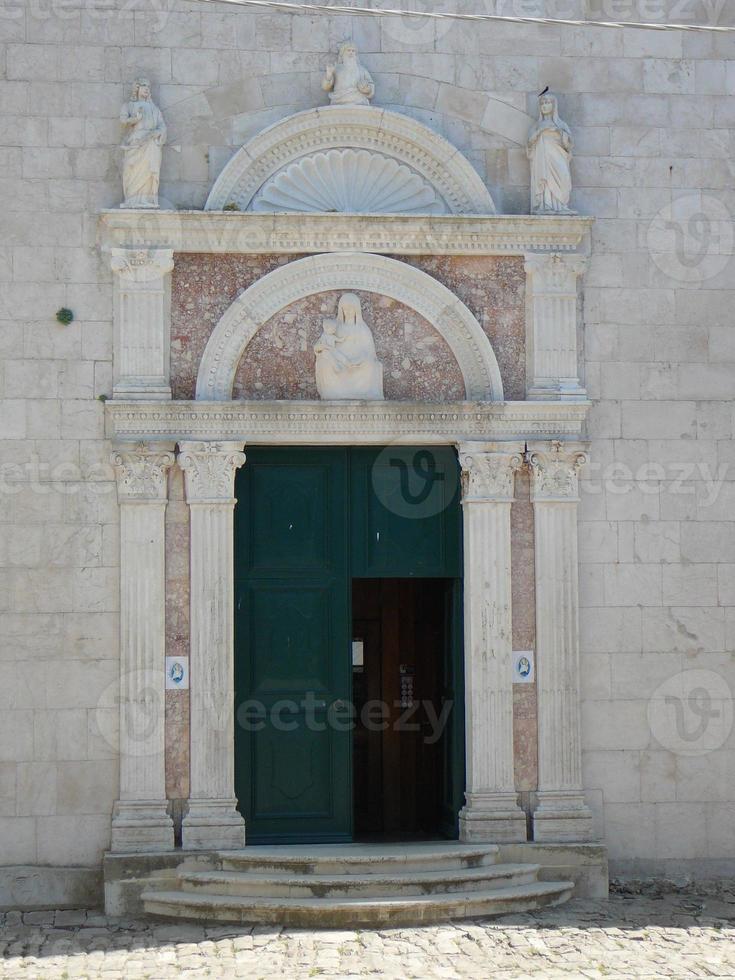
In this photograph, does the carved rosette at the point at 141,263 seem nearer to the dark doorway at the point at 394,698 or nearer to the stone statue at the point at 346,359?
the stone statue at the point at 346,359

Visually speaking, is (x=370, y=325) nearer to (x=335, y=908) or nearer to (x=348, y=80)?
(x=348, y=80)

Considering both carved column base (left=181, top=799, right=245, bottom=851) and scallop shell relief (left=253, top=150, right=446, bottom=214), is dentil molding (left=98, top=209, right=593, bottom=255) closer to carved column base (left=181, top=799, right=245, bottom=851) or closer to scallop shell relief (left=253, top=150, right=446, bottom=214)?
scallop shell relief (left=253, top=150, right=446, bottom=214)

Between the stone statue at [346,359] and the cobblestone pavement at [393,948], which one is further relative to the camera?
the stone statue at [346,359]

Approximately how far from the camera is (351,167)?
11.9 m

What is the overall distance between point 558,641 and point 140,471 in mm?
3525

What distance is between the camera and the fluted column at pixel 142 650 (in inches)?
440

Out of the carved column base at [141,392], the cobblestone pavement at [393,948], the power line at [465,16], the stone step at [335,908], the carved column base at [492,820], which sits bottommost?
the cobblestone pavement at [393,948]

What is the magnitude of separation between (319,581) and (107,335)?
2548mm

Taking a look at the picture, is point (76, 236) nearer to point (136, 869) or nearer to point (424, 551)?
point (424, 551)

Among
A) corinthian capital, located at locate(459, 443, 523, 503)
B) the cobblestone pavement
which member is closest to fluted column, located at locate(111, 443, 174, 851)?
the cobblestone pavement

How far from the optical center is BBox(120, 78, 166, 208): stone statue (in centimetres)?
1145

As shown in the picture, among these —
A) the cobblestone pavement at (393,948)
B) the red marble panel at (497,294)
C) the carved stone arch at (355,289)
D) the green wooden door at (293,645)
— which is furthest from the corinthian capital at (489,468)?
the cobblestone pavement at (393,948)

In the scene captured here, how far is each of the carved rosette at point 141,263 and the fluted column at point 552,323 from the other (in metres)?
2.88

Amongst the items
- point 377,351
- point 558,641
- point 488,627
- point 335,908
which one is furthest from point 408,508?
point 335,908
